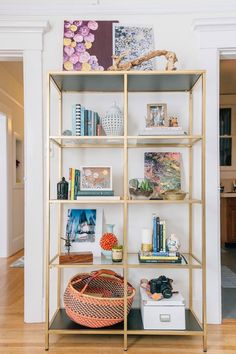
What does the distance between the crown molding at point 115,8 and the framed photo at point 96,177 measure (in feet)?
4.05

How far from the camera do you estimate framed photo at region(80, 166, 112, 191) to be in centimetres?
228

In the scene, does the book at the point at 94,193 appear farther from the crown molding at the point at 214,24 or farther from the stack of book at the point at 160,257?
the crown molding at the point at 214,24

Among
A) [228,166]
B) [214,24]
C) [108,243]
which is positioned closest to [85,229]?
[108,243]

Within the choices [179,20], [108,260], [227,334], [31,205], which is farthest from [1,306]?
[179,20]

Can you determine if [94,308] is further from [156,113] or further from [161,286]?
[156,113]

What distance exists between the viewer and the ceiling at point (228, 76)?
4332 millimetres

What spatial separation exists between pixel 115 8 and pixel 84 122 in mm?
985

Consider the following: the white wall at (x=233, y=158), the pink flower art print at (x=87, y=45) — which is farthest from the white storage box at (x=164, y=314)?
the white wall at (x=233, y=158)

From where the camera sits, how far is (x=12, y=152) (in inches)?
199

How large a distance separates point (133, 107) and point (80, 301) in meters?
1.47

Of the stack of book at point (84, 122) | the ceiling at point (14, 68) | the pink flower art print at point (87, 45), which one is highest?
the ceiling at point (14, 68)

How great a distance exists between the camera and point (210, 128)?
2.50 meters

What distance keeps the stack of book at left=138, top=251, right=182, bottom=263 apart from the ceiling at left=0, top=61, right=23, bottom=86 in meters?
3.19

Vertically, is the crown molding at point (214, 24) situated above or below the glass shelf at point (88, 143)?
above
